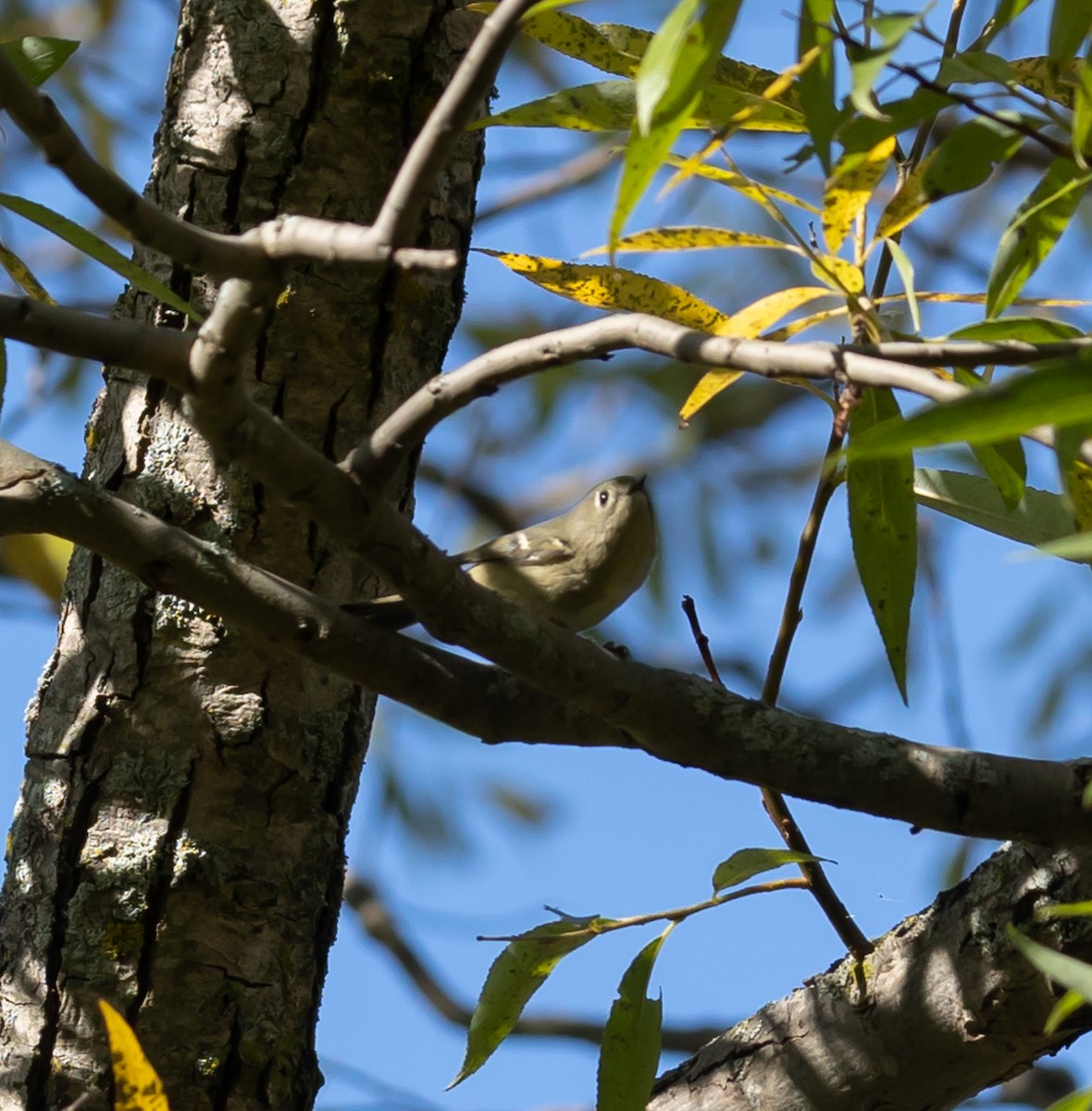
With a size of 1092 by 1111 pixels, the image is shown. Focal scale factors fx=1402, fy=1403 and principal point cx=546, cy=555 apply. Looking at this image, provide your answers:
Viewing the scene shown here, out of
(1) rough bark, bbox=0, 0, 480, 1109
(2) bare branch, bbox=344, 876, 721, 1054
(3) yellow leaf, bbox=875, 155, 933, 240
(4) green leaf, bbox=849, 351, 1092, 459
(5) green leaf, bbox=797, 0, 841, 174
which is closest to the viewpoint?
(4) green leaf, bbox=849, 351, 1092, 459

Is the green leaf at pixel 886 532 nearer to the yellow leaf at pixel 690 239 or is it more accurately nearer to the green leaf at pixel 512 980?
the yellow leaf at pixel 690 239

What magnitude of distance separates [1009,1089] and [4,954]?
221cm

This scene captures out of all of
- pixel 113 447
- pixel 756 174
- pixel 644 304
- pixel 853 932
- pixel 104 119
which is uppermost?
pixel 104 119

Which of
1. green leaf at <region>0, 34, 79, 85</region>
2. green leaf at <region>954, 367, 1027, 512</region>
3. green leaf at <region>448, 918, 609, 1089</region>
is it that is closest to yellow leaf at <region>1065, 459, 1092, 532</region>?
green leaf at <region>954, 367, 1027, 512</region>

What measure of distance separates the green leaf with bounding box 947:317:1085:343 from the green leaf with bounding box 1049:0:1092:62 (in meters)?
0.33

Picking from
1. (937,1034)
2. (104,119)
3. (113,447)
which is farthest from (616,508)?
(104,119)

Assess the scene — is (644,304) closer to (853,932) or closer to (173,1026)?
(853,932)

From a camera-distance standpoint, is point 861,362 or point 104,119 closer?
point 861,362

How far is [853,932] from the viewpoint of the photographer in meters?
1.99

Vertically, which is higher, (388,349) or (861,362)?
(388,349)

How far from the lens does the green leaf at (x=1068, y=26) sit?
1448mm

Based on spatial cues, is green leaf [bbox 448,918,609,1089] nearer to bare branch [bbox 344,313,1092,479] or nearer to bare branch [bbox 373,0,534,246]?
bare branch [bbox 344,313,1092,479]

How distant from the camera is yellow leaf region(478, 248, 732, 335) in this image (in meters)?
1.77

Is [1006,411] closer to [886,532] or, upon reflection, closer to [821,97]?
[821,97]
